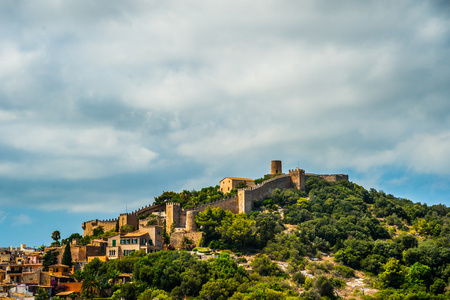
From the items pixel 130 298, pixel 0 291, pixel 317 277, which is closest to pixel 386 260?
pixel 317 277

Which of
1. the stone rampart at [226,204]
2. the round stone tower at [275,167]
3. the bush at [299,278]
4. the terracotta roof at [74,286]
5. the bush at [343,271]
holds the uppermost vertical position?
the round stone tower at [275,167]

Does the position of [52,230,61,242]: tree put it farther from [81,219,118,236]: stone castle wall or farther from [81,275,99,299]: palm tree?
[81,275,99,299]: palm tree

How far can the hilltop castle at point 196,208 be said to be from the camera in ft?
234

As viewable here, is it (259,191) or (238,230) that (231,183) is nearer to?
(259,191)

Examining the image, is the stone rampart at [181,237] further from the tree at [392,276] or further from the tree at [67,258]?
the tree at [392,276]

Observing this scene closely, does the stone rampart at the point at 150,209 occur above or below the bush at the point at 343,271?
above

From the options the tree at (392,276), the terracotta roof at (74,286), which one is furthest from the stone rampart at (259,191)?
the terracotta roof at (74,286)

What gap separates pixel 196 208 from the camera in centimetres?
7469

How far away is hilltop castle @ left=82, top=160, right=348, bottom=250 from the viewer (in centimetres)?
7138

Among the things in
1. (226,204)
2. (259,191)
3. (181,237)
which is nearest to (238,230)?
(181,237)

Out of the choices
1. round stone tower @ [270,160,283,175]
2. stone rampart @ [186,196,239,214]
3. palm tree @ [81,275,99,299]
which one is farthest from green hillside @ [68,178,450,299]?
round stone tower @ [270,160,283,175]

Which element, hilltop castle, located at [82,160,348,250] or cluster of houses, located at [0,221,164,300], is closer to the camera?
cluster of houses, located at [0,221,164,300]

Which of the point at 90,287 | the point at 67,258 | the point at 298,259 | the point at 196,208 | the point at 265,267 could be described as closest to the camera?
the point at 90,287

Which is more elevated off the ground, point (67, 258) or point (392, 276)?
point (67, 258)
